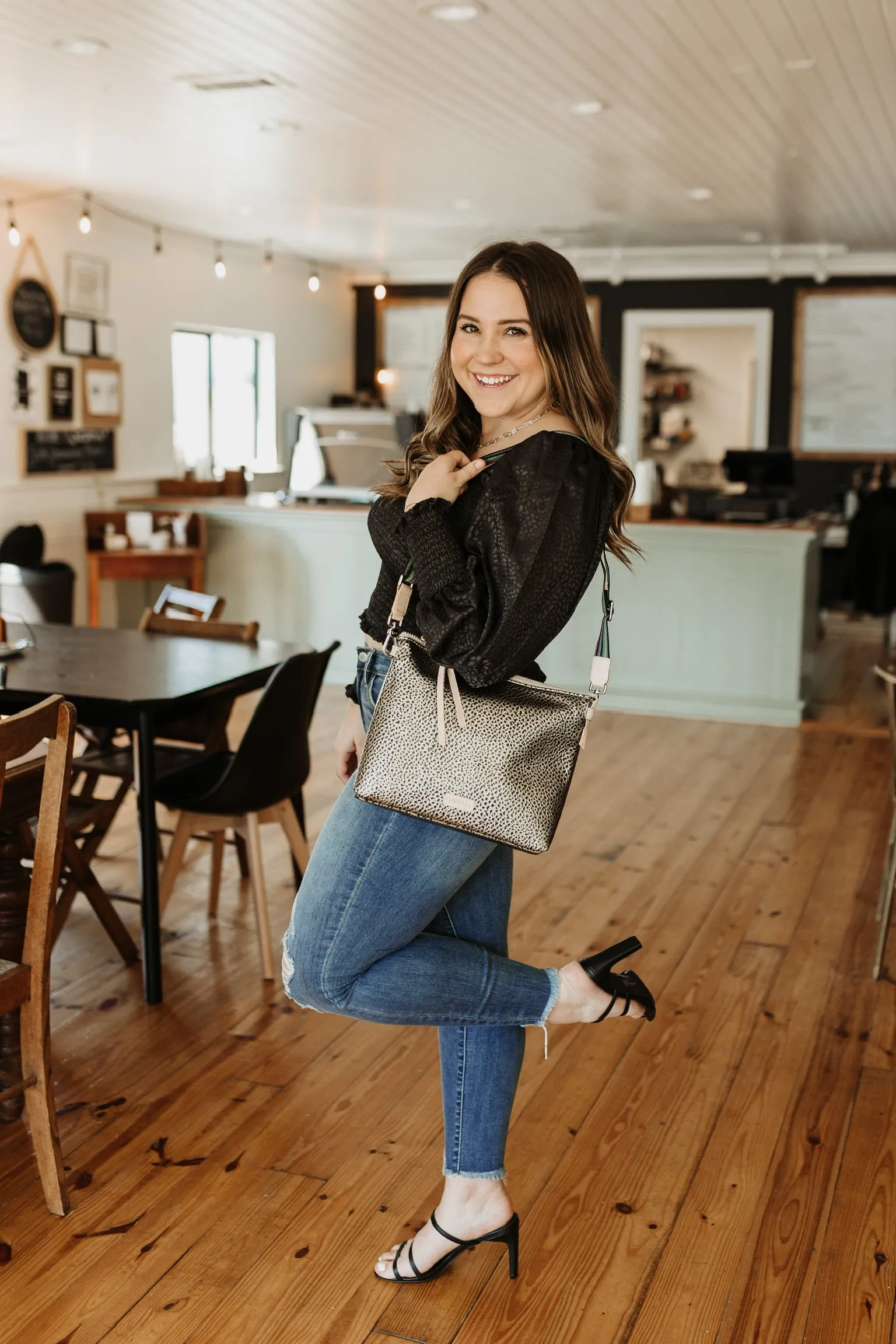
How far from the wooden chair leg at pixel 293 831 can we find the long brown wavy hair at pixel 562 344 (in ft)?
5.95

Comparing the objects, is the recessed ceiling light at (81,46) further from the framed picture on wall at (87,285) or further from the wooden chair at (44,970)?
the framed picture on wall at (87,285)

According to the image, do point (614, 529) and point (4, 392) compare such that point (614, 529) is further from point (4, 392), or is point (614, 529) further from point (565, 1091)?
point (4, 392)

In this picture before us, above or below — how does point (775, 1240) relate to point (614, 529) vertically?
below

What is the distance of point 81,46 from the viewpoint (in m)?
4.30

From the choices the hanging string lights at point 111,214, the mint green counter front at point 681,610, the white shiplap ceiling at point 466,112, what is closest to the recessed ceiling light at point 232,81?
the white shiplap ceiling at point 466,112

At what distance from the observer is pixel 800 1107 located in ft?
8.88

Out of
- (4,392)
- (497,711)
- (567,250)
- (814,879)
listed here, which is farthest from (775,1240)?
(567,250)

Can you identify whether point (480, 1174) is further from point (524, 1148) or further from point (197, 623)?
point (197, 623)

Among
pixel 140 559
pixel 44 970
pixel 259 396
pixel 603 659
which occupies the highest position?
pixel 259 396

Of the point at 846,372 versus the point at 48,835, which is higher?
the point at 846,372

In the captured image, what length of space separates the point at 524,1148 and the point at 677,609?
4470 mm

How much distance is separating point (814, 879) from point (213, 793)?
6.57 ft

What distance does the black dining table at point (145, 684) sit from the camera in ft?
10.0

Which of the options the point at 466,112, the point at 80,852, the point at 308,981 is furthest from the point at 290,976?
the point at 466,112
